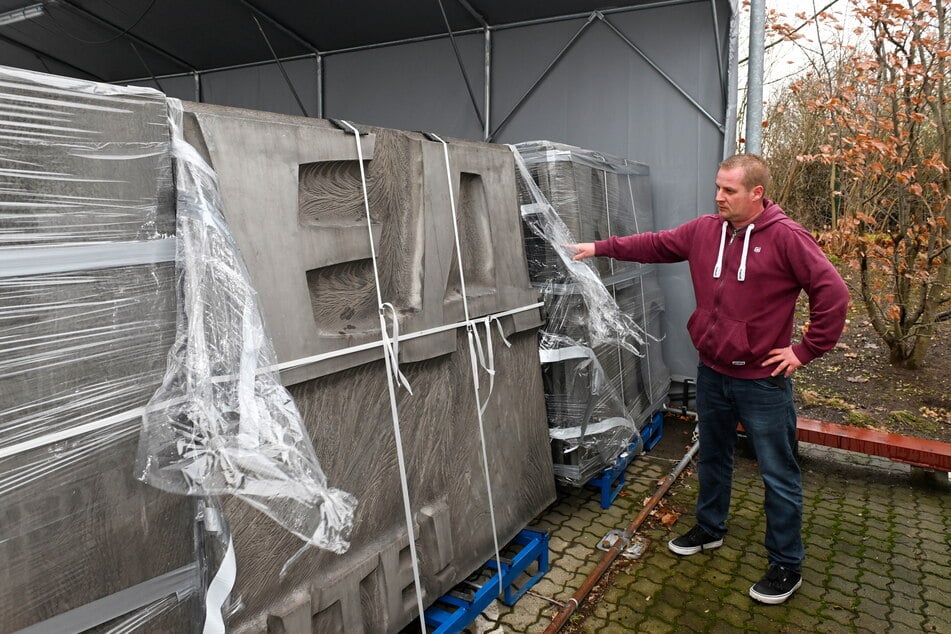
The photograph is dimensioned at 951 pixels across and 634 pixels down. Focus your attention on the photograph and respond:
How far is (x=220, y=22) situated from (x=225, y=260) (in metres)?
6.09

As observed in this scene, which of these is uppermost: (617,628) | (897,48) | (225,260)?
(897,48)

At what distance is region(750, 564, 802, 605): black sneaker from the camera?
292cm

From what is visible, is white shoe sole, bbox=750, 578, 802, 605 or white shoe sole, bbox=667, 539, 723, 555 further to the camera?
white shoe sole, bbox=667, 539, 723, 555

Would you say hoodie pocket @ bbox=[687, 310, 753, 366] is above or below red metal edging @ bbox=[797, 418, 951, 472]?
above

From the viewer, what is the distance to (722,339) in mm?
2863

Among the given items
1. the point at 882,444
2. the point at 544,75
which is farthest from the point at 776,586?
the point at 544,75

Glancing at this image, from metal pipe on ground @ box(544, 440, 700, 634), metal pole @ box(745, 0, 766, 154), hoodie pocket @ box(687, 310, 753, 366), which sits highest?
metal pole @ box(745, 0, 766, 154)

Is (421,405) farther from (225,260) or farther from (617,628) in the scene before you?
(617,628)

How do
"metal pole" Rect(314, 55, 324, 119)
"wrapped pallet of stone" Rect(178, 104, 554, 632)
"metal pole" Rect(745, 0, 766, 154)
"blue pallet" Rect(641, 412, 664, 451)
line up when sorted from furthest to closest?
"metal pole" Rect(314, 55, 324, 119), "blue pallet" Rect(641, 412, 664, 451), "metal pole" Rect(745, 0, 766, 154), "wrapped pallet of stone" Rect(178, 104, 554, 632)

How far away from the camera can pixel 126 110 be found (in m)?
1.46

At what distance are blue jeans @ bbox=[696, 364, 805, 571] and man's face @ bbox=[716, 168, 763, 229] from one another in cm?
73

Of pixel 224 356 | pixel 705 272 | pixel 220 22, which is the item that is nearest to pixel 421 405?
pixel 224 356

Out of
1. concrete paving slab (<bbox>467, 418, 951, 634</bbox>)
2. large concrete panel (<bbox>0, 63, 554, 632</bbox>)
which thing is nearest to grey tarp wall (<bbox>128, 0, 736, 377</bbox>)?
concrete paving slab (<bbox>467, 418, 951, 634</bbox>)

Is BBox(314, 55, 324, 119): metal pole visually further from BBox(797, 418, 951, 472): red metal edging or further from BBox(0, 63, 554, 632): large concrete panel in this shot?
BBox(797, 418, 951, 472): red metal edging
